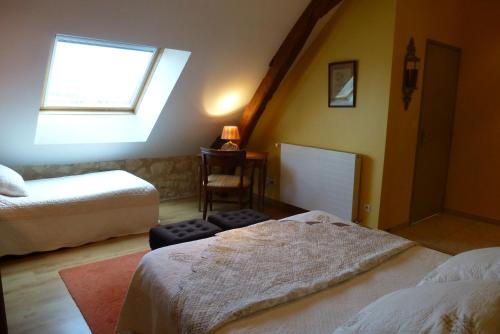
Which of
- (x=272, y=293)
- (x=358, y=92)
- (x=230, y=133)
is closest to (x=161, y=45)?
(x=230, y=133)

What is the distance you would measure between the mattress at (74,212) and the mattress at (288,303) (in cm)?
158

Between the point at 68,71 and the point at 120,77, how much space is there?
1.67ft

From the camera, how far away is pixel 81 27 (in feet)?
8.78

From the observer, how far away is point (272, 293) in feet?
4.74

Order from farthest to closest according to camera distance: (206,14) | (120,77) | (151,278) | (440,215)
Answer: (440,215)
(120,77)
(206,14)
(151,278)

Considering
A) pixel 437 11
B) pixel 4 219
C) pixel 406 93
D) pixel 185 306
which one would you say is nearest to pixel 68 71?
pixel 4 219

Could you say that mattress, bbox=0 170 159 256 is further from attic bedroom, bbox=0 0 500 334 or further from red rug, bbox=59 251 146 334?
red rug, bbox=59 251 146 334

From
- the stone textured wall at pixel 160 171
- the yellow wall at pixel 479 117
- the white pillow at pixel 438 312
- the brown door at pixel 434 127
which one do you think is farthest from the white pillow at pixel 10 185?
the yellow wall at pixel 479 117

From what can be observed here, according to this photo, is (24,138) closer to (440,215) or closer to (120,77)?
(120,77)

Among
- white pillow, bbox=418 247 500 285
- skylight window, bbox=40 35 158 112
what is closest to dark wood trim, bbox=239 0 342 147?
skylight window, bbox=40 35 158 112

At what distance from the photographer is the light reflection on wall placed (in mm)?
4070

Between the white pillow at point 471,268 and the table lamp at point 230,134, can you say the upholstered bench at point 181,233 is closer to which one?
the white pillow at point 471,268

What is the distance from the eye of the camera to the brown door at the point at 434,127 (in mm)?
3664

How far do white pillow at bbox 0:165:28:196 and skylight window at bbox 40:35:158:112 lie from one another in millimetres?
873
